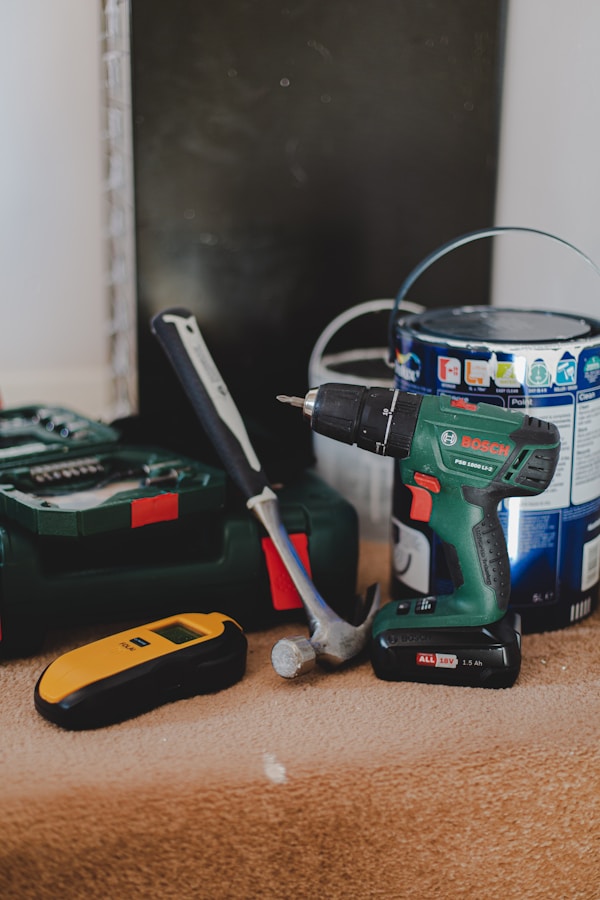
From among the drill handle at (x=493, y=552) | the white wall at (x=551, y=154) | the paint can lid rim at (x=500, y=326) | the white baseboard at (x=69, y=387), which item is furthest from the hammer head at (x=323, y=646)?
the white baseboard at (x=69, y=387)

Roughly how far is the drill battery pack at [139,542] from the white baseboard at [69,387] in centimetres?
86

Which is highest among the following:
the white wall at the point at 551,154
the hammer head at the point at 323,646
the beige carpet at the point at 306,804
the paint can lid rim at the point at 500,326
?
the white wall at the point at 551,154

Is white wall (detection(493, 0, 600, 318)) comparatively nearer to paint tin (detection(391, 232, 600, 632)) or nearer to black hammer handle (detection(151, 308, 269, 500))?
paint tin (detection(391, 232, 600, 632))

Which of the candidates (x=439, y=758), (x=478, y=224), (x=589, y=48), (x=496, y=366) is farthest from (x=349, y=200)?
(x=439, y=758)

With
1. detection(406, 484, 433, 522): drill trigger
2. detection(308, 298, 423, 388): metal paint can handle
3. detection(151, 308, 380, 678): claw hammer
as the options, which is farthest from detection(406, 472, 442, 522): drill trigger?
detection(308, 298, 423, 388): metal paint can handle

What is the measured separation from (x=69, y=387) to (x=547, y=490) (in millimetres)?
1134

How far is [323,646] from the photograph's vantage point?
673mm

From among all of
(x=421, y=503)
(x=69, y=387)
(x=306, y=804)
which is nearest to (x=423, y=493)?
(x=421, y=503)

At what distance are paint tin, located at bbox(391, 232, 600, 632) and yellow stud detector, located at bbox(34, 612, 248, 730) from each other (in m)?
0.20

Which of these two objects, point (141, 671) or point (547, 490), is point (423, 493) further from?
point (141, 671)

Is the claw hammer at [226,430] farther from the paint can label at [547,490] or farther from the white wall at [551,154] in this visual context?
the white wall at [551,154]

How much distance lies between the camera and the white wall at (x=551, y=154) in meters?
0.87

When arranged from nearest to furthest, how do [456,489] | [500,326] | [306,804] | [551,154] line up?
[306,804], [456,489], [500,326], [551,154]

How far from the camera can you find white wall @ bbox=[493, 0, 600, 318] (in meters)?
0.87
